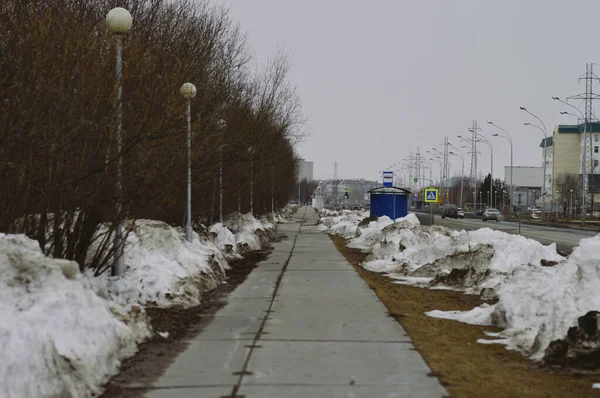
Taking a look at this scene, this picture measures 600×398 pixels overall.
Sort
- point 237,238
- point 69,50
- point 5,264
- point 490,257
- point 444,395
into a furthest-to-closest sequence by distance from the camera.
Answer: point 237,238, point 490,257, point 69,50, point 5,264, point 444,395

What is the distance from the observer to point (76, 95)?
988cm

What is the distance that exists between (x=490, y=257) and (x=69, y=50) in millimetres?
10377

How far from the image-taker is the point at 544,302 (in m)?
10.5

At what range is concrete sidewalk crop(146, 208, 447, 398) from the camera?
718cm

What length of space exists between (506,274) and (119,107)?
891 centimetres

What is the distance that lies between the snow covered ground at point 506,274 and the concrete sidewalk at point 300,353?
151cm

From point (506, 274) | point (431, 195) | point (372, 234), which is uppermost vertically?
point (431, 195)

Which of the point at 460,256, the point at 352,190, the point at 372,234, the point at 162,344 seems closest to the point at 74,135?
the point at 162,344

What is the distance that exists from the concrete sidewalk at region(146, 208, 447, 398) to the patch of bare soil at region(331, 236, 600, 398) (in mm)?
214

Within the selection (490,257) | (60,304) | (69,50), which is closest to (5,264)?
(60,304)

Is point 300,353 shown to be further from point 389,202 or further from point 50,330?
point 389,202

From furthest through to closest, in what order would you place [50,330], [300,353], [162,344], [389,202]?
[389,202] → [162,344] → [300,353] → [50,330]

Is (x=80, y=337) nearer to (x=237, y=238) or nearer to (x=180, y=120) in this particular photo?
(x=180, y=120)

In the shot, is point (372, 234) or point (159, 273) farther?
point (372, 234)
